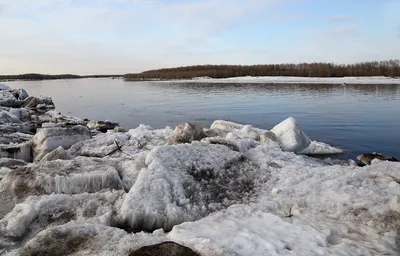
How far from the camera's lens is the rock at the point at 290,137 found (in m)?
9.64

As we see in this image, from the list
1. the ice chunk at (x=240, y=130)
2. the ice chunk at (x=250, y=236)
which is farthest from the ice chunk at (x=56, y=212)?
the ice chunk at (x=240, y=130)

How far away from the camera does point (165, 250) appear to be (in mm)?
3508

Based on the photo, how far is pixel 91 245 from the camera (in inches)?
151

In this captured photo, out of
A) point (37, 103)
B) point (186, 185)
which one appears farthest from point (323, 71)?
point (186, 185)

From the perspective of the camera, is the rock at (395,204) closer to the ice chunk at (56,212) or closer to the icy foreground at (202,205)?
the icy foreground at (202,205)

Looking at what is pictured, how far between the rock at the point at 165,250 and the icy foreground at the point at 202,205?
2.1 inches

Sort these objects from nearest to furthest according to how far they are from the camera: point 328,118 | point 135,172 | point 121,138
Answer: point 135,172, point 121,138, point 328,118

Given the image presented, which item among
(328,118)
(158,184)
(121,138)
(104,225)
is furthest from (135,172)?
(328,118)

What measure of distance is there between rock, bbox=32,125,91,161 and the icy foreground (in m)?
1.11

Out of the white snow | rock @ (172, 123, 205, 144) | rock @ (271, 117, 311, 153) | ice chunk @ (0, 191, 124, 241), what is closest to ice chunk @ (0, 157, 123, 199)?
the white snow

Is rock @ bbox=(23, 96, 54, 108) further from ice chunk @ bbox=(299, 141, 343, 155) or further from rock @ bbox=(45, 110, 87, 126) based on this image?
ice chunk @ bbox=(299, 141, 343, 155)

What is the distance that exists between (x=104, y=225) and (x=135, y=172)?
1.82m

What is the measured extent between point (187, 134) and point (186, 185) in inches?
139

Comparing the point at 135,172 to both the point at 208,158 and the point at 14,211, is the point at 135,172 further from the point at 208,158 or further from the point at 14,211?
the point at 14,211
